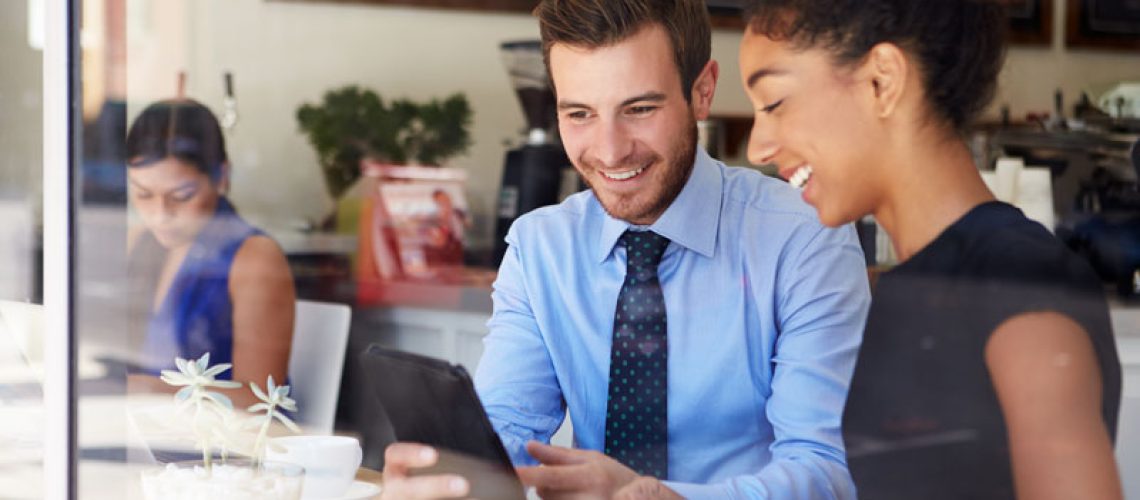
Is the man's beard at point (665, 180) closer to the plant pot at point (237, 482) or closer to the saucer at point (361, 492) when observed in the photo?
the saucer at point (361, 492)

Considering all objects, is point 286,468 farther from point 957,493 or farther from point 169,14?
point 957,493

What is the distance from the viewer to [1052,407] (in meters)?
0.92

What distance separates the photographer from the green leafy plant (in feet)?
4.95

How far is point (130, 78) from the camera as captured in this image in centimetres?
158

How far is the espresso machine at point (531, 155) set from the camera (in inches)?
46.2

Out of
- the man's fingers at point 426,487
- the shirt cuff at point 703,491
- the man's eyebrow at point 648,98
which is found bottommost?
the man's fingers at point 426,487

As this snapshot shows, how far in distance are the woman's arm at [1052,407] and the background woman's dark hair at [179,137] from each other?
96 cm

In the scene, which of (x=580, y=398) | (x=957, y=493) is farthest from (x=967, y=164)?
(x=580, y=398)

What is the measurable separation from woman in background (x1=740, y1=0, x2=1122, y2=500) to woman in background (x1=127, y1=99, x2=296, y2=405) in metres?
0.75

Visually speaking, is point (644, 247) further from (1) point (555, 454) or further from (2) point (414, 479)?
(2) point (414, 479)

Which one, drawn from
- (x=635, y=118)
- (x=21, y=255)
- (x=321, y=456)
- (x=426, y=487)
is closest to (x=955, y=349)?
(x=635, y=118)

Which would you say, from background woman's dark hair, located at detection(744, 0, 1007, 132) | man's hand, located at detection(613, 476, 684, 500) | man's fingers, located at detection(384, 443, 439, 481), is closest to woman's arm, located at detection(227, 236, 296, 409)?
man's fingers, located at detection(384, 443, 439, 481)

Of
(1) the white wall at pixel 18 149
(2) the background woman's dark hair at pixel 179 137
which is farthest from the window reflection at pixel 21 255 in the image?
(2) the background woman's dark hair at pixel 179 137

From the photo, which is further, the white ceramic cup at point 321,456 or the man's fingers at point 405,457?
the white ceramic cup at point 321,456
